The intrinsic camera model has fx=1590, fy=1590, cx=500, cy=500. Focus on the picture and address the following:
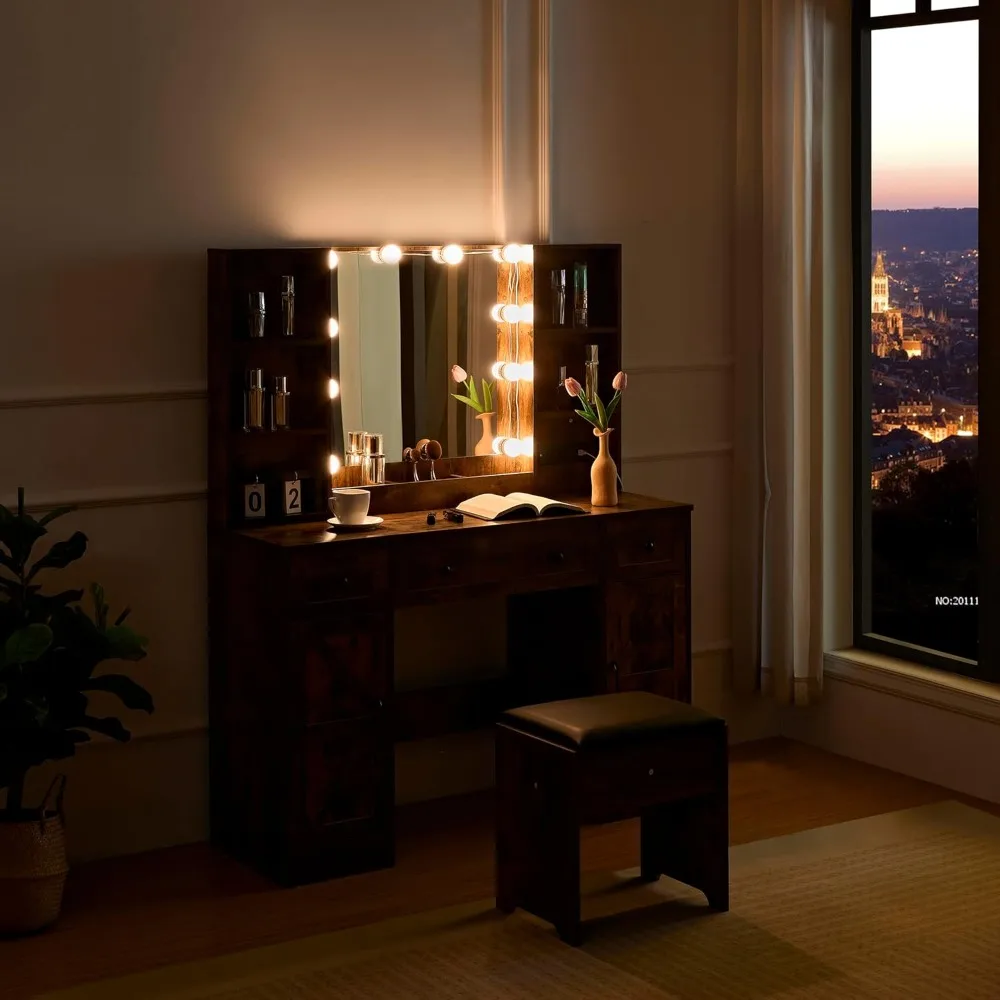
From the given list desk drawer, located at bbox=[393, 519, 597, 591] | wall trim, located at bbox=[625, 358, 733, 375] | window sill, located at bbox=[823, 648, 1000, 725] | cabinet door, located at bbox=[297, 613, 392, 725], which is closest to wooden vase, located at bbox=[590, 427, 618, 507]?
desk drawer, located at bbox=[393, 519, 597, 591]

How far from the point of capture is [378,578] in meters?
4.08

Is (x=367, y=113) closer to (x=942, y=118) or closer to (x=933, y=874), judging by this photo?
(x=942, y=118)

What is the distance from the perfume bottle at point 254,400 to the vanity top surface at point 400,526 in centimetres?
28

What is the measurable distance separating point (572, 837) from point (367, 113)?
83.0 inches

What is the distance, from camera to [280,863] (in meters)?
4.02

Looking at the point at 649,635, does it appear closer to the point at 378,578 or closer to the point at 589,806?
the point at 378,578

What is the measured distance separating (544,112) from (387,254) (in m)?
0.70

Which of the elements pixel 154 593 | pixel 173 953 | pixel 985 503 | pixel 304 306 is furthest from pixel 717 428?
pixel 173 953

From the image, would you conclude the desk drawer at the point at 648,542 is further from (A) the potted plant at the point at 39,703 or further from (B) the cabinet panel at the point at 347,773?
(A) the potted plant at the point at 39,703

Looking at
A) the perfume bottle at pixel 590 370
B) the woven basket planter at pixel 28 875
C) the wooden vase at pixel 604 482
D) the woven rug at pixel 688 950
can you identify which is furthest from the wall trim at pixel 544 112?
the woven basket planter at pixel 28 875

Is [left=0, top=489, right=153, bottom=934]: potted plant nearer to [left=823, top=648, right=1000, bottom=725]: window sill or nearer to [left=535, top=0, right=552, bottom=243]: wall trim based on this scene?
[left=535, top=0, right=552, bottom=243]: wall trim

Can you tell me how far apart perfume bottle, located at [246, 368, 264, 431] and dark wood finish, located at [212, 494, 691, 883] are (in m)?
0.28

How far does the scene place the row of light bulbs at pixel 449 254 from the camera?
444cm

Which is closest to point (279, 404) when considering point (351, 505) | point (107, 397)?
point (351, 505)
